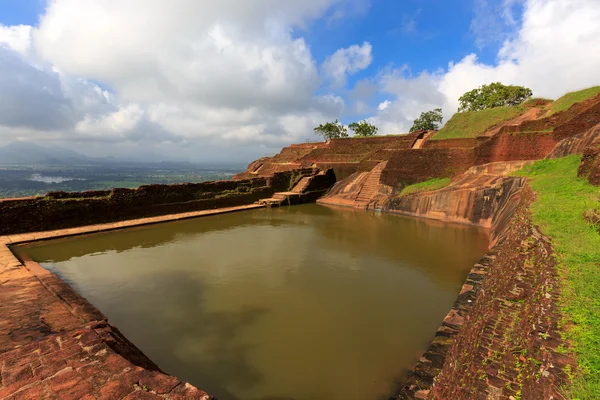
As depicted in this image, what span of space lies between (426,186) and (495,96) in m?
20.2

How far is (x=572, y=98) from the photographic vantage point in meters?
15.5

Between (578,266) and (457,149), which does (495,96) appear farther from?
(578,266)

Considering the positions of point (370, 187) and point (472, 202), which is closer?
point (472, 202)

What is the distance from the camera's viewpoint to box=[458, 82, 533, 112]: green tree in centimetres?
2695

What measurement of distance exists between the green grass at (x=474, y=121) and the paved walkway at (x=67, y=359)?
64.9 ft

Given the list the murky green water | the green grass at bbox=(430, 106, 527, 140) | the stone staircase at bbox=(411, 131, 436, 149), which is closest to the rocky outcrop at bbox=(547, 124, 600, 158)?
the murky green water

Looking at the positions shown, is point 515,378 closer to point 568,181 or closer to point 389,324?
point 389,324

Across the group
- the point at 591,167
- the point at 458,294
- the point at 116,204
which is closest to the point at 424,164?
the point at 591,167

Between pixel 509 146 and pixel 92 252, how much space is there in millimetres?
16762

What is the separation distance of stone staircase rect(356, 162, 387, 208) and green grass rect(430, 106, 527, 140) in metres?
5.26

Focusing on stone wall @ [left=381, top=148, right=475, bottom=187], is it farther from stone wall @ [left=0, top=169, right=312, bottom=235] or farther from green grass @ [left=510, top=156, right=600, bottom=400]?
stone wall @ [left=0, top=169, right=312, bottom=235]

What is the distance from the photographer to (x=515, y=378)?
6.79 ft

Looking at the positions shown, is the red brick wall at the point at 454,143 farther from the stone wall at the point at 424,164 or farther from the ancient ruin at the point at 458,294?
the stone wall at the point at 424,164

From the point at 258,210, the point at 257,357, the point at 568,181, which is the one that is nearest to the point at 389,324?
the point at 257,357
